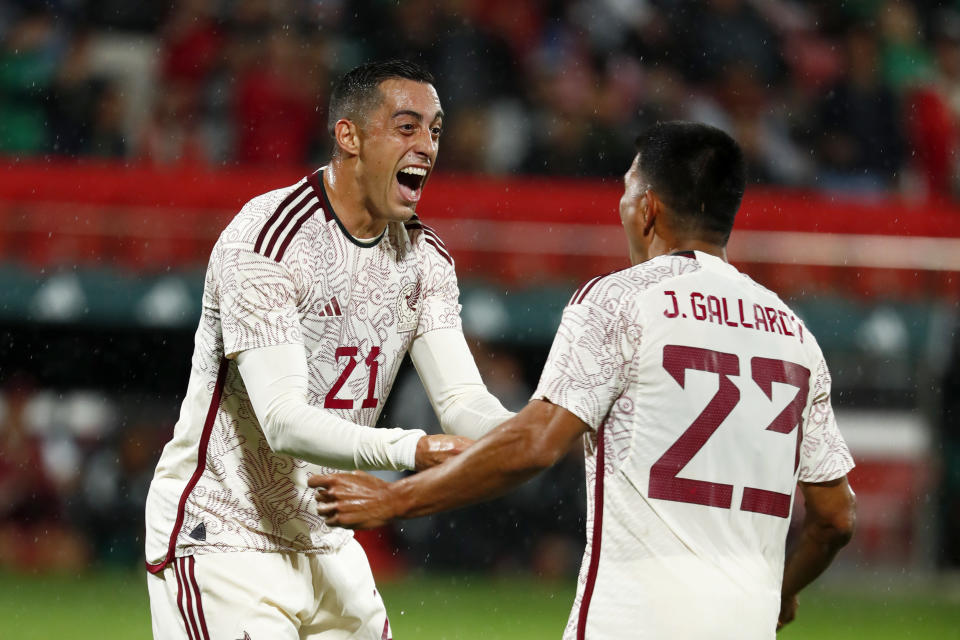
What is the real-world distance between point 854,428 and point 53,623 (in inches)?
239

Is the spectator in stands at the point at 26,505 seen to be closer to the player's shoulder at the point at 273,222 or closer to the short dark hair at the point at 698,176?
the player's shoulder at the point at 273,222

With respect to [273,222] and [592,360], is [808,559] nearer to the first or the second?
[592,360]

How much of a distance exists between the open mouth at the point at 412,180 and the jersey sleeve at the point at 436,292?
23 cm

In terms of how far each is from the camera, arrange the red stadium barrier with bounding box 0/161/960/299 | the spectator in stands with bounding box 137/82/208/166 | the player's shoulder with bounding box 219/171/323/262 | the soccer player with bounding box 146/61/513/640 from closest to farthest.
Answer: the soccer player with bounding box 146/61/513/640, the player's shoulder with bounding box 219/171/323/262, the red stadium barrier with bounding box 0/161/960/299, the spectator in stands with bounding box 137/82/208/166

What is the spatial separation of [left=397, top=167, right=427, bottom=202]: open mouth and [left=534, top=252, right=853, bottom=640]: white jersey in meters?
1.00

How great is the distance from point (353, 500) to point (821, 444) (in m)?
1.27

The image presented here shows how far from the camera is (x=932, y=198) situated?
1145 centimetres

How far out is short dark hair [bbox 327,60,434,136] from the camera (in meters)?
4.14

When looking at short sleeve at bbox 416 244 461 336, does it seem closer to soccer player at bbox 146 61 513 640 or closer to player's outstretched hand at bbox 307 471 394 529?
soccer player at bbox 146 61 513 640

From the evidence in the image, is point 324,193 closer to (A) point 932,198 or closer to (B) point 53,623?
(B) point 53,623

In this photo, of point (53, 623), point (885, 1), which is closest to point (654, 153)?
point (53, 623)

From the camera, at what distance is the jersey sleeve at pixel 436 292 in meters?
4.25

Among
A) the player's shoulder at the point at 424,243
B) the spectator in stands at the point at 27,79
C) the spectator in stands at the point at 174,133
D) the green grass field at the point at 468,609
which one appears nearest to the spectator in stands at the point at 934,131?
the green grass field at the point at 468,609

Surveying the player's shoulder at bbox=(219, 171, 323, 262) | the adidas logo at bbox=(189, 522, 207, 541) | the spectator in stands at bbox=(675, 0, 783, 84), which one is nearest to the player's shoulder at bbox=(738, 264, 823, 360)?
the player's shoulder at bbox=(219, 171, 323, 262)
